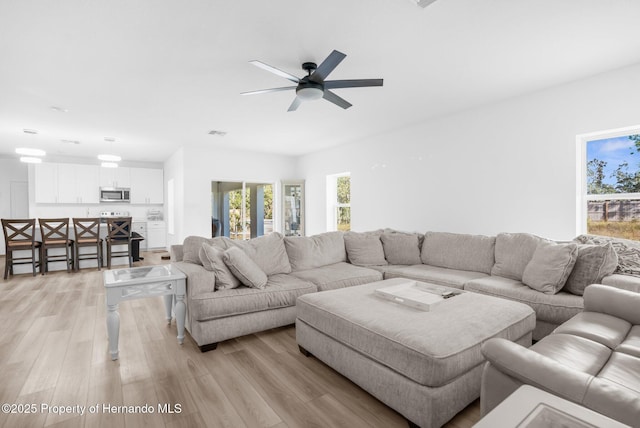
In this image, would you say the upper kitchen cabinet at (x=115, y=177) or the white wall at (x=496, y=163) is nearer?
the white wall at (x=496, y=163)

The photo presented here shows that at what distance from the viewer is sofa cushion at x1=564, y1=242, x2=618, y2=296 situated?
2502mm

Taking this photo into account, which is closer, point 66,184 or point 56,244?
point 56,244

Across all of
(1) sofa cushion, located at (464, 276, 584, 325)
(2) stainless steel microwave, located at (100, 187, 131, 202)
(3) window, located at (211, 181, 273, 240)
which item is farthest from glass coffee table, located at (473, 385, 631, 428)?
(2) stainless steel microwave, located at (100, 187, 131, 202)

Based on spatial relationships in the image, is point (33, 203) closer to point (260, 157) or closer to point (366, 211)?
A: point (260, 157)

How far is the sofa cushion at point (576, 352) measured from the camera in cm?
137

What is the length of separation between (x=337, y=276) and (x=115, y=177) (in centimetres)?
779

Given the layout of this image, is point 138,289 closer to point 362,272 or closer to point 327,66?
point 362,272

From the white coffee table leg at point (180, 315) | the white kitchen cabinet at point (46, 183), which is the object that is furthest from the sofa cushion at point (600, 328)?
the white kitchen cabinet at point (46, 183)

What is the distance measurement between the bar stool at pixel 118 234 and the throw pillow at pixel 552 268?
21.5 ft

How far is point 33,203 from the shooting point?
770 cm

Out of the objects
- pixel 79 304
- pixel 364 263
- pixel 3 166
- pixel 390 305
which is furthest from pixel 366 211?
pixel 3 166

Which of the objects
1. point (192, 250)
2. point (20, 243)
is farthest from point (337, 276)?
point (20, 243)

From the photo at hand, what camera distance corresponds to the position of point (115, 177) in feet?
27.4

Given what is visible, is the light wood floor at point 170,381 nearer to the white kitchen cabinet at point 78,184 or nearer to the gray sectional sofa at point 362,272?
the gray sectional sofa at point 362,272
